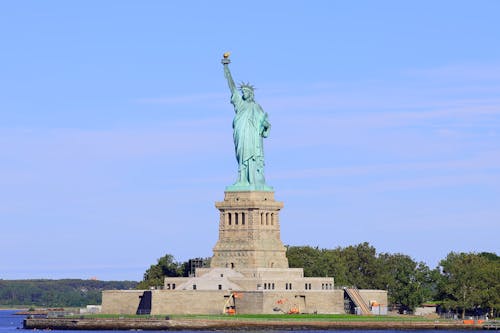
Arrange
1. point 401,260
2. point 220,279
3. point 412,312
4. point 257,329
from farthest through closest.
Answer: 1. point 401,260
2. point 412,312
3. point 220,279
4. point 257,329

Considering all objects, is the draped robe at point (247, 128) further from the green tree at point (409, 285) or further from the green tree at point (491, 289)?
the green tree at point (491, 289)

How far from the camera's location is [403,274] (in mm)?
131750

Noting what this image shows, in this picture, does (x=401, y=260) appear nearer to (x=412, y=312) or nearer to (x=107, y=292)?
(x=412, y=312)

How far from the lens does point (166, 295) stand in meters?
118

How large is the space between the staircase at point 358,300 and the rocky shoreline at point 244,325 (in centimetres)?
656

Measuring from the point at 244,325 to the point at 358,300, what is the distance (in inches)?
602

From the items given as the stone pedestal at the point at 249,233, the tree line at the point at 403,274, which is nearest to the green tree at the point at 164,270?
the tree line at the point at 403,274

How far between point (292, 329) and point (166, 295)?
12.3 m

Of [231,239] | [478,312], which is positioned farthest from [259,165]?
[478,312]

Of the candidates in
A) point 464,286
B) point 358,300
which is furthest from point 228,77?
point 464,286

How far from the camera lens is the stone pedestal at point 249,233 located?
123 metres

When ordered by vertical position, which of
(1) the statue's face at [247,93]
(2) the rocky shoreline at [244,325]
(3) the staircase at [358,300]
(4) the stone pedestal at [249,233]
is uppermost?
(1) the statue's face at [247,93]

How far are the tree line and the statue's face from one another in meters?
18.7

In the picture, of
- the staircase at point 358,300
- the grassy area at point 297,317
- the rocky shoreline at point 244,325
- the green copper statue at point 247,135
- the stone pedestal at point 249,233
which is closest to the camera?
the rocky shoreline at point 244,325
